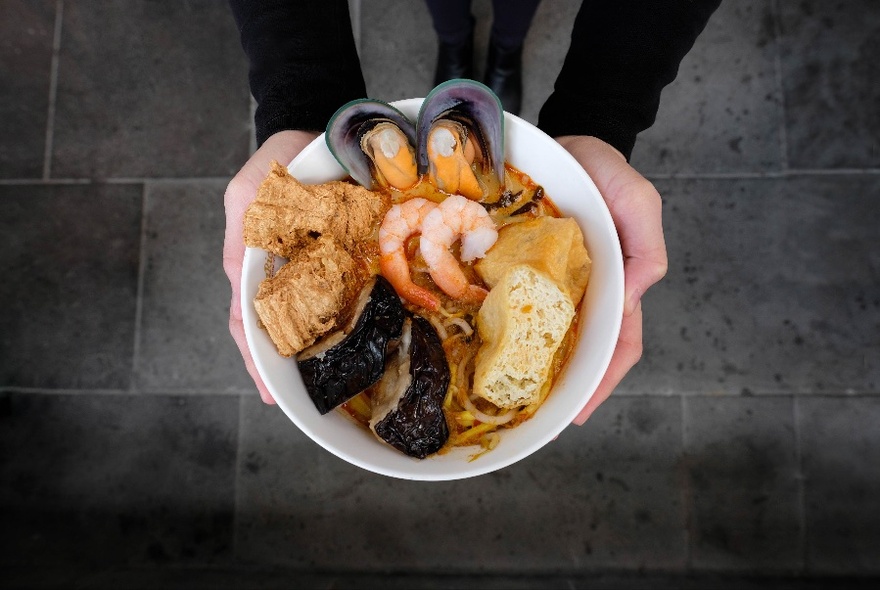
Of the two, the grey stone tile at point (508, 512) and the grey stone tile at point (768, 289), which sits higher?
the grey stone tile at point (768, 289)

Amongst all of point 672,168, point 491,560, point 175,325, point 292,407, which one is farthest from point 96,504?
point 672,168

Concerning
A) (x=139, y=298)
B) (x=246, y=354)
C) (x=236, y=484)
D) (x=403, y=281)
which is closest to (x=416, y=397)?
(x=403, y=281)

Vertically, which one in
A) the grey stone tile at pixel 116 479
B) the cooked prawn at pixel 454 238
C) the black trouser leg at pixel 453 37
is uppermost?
the black trouser leg at pixel 453 37

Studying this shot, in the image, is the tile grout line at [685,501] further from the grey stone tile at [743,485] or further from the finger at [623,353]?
the finger at [623,353]

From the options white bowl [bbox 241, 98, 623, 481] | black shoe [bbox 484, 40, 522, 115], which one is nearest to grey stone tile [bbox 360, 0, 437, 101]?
black shoe [bbox 484, 40, 522, 115]

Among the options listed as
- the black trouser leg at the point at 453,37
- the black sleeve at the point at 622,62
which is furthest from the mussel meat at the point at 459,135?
the black trouser leg at the point at 453,37

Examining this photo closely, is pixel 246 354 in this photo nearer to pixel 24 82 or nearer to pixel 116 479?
pixel 116 479
